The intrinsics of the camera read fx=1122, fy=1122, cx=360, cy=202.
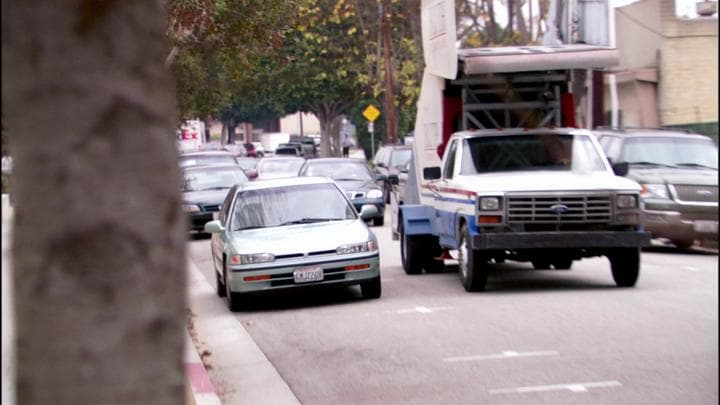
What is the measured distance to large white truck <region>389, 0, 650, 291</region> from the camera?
12.9m

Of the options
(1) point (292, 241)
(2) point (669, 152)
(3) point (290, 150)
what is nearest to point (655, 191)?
(2) point (669, 152)

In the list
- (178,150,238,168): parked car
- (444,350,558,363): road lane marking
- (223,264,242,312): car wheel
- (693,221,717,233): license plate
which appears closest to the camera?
(444,350,558,363): road lane marking

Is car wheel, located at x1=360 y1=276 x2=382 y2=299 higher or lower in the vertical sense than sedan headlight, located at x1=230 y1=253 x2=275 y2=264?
lower

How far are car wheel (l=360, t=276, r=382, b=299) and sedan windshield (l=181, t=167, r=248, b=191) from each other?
12.8 meters

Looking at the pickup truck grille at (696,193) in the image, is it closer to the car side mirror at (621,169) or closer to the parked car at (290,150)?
the car side mirror at (621,169)

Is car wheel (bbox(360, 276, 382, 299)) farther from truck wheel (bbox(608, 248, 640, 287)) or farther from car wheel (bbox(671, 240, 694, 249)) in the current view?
car wheel (bbox(671, 240, 694, 249))

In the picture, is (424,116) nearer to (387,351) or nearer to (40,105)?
(387,351)

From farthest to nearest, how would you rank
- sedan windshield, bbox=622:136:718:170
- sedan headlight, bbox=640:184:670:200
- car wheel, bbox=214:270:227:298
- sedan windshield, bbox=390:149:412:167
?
sedan windshield, bbox=390:149:412:167 → sedan windshield, bbox=622:136:718:170 → sedan headlight, bbox=640:184:670:200 → car wheel, bbox=214:270:227:298

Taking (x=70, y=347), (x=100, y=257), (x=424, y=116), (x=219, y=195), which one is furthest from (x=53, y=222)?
(x=219, y=195)

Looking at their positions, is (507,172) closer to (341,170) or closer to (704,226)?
(704,226)

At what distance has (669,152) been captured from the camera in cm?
1964

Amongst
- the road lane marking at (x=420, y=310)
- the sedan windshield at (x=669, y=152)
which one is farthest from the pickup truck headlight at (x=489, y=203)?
the sedan windshield at (x=669, y=152)

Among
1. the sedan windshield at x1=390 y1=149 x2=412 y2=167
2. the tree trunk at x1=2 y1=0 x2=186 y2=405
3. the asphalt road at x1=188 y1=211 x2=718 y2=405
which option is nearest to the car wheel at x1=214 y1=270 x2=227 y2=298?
the asphalt road at x1=188 y1=211 x2=718 y2=405

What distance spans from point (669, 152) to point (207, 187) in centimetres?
1102
